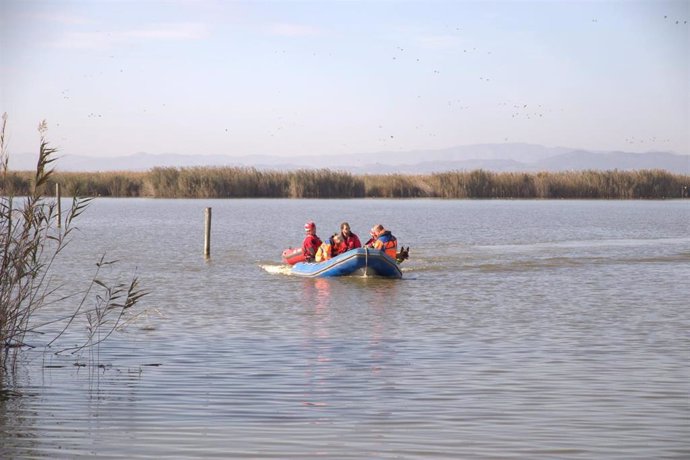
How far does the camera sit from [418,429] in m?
9.50

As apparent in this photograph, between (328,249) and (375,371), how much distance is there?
13814 mm

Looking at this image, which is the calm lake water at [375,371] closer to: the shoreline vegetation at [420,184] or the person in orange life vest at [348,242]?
the person in orange life vest at [348,242]

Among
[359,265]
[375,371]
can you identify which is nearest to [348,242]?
[359,265]

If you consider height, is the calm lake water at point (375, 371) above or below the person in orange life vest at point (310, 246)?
below

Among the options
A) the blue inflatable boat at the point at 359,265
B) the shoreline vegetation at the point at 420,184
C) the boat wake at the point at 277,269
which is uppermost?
the shoreline vegetation at the point at 420,184

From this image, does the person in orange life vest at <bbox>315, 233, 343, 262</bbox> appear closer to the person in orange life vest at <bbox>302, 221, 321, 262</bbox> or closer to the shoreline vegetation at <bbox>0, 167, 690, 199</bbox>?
the person in orange life vest at <bbox>302, 221, 321, 262</bbox>

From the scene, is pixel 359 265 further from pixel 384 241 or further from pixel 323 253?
pixel 323 253

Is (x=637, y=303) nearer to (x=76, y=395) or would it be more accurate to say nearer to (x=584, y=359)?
(x=584, y=359)

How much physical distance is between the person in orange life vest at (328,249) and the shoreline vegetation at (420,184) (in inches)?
1716

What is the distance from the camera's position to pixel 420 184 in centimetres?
7388

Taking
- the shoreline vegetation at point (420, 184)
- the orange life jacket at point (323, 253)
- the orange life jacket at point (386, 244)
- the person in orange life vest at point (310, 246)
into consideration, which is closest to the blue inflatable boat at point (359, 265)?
the orange life jacket at point (323, 253)

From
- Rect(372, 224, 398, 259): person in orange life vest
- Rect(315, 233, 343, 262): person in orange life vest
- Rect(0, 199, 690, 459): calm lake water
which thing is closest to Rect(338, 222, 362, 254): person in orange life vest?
Rect(315, 233, 343, 262): person in orange life vest

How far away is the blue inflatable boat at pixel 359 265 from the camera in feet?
82.3

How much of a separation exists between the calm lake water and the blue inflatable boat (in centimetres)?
44
